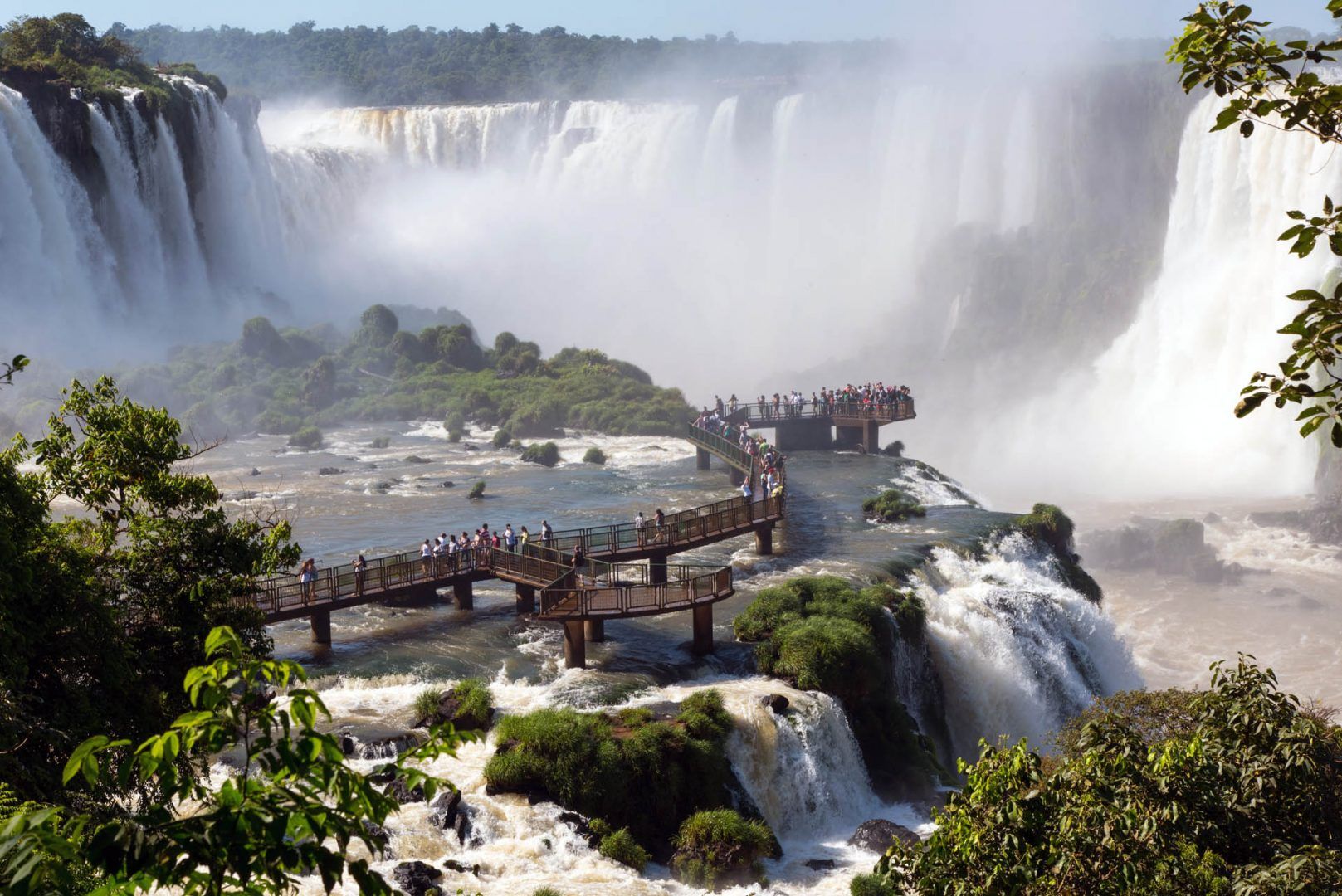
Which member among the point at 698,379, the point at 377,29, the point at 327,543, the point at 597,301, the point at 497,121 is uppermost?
the point at 377,29

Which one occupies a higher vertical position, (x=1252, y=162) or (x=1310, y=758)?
(x=1252, y=162)

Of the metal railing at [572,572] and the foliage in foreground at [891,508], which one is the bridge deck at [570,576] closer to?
the metal railing at [572,572]

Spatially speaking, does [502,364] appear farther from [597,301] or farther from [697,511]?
[697,511]

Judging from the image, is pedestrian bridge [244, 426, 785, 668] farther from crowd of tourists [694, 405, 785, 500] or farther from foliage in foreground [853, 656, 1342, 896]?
foliage in foreground [853, 656, 1342, 896]

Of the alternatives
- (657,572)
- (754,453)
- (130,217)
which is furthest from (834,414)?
(130,217)

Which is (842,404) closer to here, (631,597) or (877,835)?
(631,597)

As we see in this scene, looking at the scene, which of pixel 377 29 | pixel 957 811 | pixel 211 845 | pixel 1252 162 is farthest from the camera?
pixel 377 29

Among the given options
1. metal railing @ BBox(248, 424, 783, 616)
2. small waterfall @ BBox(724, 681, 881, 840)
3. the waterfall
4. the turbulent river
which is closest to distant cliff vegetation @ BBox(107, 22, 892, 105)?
the waterfall

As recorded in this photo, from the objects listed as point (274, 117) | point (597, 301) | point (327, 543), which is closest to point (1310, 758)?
point (327, 543)
